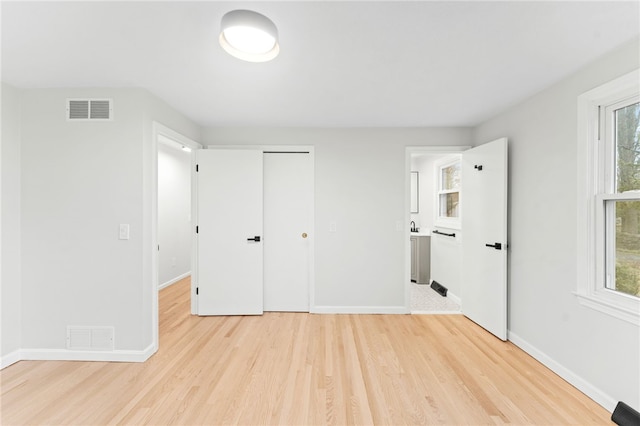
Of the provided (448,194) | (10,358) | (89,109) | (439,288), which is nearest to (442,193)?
(448,194)

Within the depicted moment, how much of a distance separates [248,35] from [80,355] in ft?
9.58

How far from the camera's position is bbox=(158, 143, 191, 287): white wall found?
4.57 meters

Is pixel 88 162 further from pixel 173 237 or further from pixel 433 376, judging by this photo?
pixel 433 376

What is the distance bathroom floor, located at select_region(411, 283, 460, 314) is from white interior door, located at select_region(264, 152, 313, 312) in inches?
61.3

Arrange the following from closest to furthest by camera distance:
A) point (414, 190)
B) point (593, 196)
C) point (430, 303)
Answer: point (593, 196) → point (430, 303) → point (414, 190)

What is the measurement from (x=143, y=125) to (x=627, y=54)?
3.53m

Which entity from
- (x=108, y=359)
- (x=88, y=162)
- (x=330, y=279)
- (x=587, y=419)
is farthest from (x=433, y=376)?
(x=88, y=162)

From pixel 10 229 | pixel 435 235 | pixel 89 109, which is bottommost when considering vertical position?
pixel 435 235

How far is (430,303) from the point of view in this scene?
150 inches

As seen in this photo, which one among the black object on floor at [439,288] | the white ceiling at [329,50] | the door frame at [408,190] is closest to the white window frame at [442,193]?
the door frame at [408,190]

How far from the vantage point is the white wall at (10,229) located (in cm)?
224

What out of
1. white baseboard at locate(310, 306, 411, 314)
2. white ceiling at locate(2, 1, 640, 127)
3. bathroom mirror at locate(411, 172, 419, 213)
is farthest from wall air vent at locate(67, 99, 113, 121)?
bathroom mirror at locate(411, 172, 419, 213)

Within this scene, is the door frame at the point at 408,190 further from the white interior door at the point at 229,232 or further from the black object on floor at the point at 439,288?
the white interior door at the point at 229,232

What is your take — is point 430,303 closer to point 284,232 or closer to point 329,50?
point 284,232
